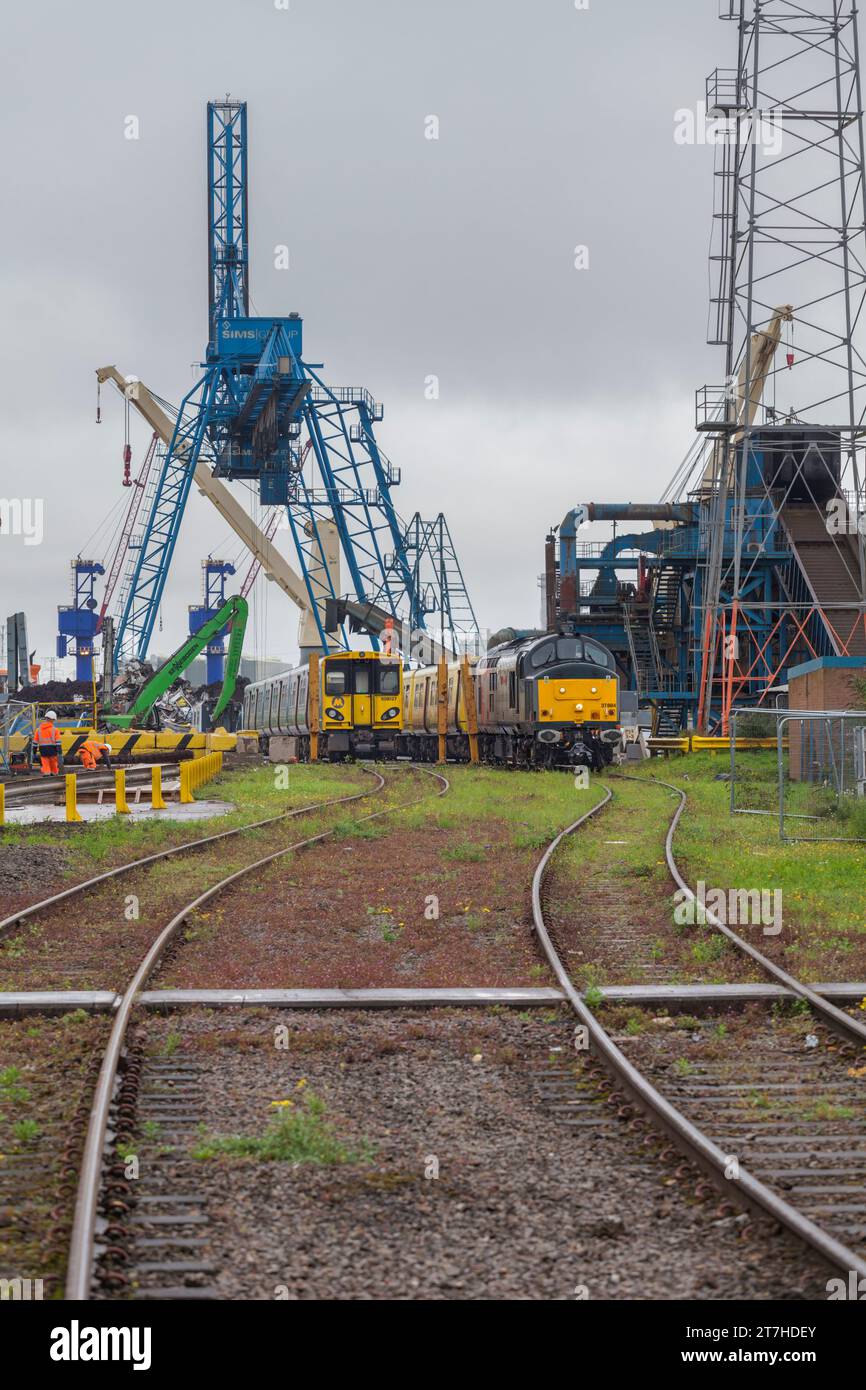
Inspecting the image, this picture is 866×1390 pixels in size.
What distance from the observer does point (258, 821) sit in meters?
22.6

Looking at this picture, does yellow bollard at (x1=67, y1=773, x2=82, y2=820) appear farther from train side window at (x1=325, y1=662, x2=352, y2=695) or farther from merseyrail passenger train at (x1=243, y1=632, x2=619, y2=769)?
train side window at (x1=325, y1=662, x2=352, y2=695)

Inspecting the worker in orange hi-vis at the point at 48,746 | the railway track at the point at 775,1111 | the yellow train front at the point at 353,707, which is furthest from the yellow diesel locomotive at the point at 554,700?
the railway track at the point at 775,1111

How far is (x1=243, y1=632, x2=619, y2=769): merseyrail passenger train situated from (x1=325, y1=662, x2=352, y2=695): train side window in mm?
29

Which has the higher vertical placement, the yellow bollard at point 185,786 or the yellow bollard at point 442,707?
the yellow bollard at point 442,707

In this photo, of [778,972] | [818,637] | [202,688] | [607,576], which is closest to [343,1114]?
[778,972]

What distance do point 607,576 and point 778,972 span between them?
181 feet

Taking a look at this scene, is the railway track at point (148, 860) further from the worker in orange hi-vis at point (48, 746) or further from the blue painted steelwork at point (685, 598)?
the blue painted steelwork at point (685, 598)

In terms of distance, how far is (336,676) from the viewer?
43156 mm

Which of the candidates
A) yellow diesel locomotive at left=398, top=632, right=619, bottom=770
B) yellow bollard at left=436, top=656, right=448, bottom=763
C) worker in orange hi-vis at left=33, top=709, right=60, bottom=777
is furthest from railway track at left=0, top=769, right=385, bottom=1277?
yellow bollard at left=436, top=656, right=448, bottom=763

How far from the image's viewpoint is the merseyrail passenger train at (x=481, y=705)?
34656 millimetres

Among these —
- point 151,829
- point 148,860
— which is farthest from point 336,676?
point 148,860

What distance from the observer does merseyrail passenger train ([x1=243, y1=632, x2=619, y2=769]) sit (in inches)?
1364

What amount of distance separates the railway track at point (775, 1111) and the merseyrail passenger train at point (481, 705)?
981 inches

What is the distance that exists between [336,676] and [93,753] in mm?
8192
